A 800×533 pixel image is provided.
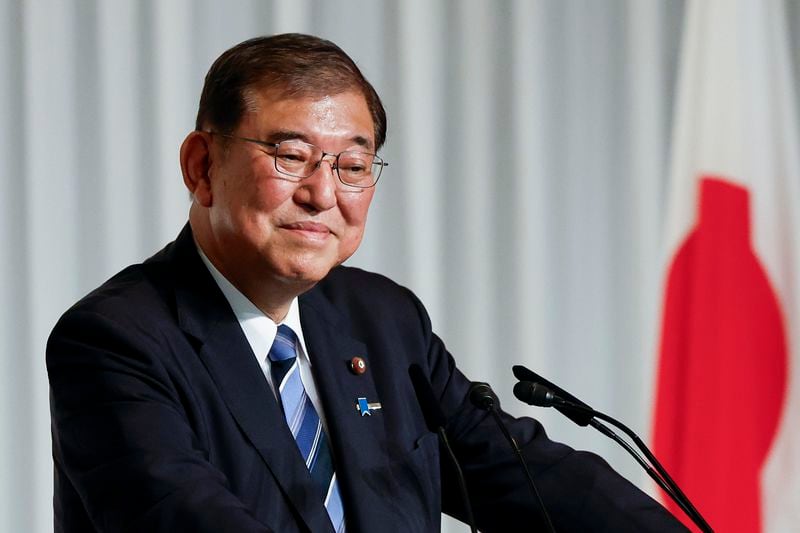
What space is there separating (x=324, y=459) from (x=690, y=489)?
6.50ft

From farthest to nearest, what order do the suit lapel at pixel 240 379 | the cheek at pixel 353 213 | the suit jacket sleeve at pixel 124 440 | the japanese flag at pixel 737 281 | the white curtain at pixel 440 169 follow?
the japanese flag at pixel 737 281 → the white curtain at pixel 440 169 → the cheek at pixel 353 213 → the suit lapel at pixel 240 379 → the suit jacket sleeve at pixel 124 440

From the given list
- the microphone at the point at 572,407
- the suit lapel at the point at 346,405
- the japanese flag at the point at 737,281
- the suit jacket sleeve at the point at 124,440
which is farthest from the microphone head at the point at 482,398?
the japanese flag at the point at 737,281

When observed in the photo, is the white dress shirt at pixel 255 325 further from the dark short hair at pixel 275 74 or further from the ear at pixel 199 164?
the dark short hair at pixel 275 74

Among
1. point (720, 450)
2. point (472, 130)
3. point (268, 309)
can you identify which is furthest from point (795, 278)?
point (268, 309)

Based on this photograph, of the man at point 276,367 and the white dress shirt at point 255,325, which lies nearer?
the man at point 276,367

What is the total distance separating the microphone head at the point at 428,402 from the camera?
6.31 ft

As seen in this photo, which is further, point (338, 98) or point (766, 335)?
point (766, 335)

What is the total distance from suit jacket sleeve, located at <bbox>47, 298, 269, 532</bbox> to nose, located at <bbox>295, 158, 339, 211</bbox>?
35 cm

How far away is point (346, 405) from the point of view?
6.87 feet

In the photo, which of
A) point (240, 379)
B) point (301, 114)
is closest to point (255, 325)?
point (240, 379)

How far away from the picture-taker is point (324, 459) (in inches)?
79.9

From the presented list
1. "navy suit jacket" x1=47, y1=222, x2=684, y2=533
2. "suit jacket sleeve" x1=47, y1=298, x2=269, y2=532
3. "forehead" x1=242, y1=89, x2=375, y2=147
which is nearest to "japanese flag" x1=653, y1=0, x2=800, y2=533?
"navy suit jacket" x1=47, y1=222, x2=684, y2=533

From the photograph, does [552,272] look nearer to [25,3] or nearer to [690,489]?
[690,489]

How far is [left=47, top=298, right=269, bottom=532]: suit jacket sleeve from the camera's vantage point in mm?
1633
